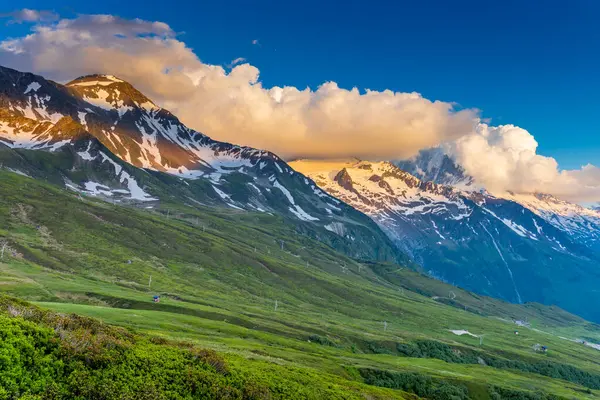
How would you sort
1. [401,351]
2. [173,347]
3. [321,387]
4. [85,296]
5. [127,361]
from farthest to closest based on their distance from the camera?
[401,351]
[85,296]
[321,387]
[173,347]
[127,361]

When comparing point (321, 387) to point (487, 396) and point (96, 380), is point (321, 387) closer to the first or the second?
point (96, 380)

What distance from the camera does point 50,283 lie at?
13750 cm

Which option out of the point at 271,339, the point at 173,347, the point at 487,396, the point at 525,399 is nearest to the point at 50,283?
the point at 271,339

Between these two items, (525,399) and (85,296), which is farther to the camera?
(85,296)

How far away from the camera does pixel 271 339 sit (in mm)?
115000

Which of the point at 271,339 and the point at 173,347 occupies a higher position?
the point at 173,347

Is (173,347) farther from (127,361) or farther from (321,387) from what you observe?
(321,387)

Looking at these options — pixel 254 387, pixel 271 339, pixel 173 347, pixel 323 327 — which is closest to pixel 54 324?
pixel 173 347

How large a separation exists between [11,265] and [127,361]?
152m

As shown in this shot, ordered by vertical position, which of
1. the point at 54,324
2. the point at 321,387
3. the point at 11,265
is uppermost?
the point at 54,324

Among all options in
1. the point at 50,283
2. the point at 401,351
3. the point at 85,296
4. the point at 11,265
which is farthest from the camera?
the point at 401,351

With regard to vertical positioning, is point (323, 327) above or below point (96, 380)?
below

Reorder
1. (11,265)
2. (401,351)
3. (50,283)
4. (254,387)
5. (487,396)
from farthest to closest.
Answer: (401,351), (11,265), (50,283), (487,396), (254,387)

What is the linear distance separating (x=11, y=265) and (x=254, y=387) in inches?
6060
